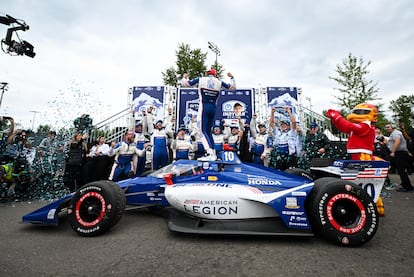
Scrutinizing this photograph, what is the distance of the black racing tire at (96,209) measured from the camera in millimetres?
2270

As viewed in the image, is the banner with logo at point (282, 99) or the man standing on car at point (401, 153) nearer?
the man standing on car at point (401, 153)

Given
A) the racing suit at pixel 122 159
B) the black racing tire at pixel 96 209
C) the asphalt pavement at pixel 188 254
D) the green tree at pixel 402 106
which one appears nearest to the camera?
the asphalt pavement at pixel 188 254

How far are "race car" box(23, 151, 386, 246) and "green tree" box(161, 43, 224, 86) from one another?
17459 mm

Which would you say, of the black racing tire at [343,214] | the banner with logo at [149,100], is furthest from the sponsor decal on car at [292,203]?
the banner with logo at [149,100]

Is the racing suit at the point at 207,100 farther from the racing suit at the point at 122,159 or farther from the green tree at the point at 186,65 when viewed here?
the green tree at the point at 186,65

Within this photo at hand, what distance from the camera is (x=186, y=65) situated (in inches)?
756

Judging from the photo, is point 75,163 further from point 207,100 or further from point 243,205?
point 243,205

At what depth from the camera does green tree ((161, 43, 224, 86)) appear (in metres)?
19.1

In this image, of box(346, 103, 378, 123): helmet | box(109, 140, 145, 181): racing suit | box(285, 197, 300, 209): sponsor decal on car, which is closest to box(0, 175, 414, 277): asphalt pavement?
box(285, 197, 300, 209): sponsor decal on car

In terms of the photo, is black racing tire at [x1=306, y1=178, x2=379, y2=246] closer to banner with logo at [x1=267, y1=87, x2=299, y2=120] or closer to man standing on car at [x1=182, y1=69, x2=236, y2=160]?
man standing on car at [x1=182, y1=69, x2=236, y2=160]

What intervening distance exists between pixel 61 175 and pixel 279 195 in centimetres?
611

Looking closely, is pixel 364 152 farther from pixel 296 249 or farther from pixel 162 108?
pixel 162 108

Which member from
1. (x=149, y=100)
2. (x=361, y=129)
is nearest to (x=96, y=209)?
(x=361, y=129)

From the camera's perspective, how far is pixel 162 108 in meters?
8.27
